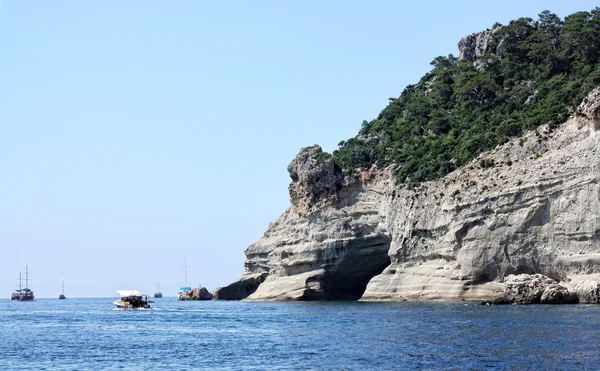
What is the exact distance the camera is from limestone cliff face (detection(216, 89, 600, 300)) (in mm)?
64562

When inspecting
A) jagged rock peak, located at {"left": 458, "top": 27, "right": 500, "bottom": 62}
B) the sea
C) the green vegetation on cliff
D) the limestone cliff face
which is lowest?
the sea

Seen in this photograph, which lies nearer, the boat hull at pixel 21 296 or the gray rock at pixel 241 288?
the gray rock at pixel 241 288

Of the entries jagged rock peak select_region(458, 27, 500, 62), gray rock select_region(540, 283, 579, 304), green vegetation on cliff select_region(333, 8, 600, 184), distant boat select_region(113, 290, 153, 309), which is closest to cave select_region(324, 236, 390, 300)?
green vegetation on cliff select_region(333, 8, 600, 184)

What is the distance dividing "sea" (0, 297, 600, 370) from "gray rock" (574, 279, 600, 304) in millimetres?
2333

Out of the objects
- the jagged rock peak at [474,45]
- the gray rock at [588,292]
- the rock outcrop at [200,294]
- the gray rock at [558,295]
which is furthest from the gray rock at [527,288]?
the rock outcrop at [200,294]

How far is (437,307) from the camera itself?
64.8 metres

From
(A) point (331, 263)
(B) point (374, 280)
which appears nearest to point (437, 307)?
(B) point (374, 280)

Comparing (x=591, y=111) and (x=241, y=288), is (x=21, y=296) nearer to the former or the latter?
(x=241, y=288)

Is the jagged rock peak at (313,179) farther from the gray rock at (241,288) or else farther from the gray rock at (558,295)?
the gray rock at (558,295)

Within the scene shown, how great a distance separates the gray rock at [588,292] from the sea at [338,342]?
2.33 m

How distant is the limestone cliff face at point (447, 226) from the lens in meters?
64.6

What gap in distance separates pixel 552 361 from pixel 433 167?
51.4m

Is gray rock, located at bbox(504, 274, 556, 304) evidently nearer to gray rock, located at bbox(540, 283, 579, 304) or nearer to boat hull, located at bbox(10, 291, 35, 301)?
A: gray rock, located at bbox(540, 283, 579, 304)

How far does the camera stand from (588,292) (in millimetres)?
60250
